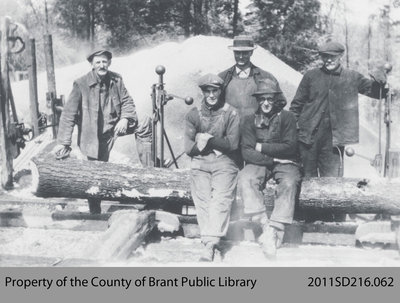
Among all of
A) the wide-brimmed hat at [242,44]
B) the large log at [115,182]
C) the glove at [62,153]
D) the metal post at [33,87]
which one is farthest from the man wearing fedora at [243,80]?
the metal post at [33,87]

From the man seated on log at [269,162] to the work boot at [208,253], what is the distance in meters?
0.44

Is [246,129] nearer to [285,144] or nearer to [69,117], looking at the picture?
[285,144]

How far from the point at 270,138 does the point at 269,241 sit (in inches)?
36.7

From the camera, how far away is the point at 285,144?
4789 mm

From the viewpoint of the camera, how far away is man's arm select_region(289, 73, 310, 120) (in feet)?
18.6

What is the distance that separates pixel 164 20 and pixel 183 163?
8341mm

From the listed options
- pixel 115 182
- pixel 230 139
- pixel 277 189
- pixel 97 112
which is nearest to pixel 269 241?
pixel 277 189

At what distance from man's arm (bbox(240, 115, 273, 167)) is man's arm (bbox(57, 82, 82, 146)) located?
72.9 inches

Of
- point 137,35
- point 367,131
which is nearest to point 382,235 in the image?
point 367,131

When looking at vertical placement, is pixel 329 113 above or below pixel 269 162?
above

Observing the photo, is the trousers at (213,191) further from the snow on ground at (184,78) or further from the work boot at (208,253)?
the snow on ground at (184,78)

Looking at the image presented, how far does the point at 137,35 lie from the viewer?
1661 centimetres

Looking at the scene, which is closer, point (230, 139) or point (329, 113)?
point (230, 139)

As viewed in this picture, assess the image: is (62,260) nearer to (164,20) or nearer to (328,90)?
(328,90)
